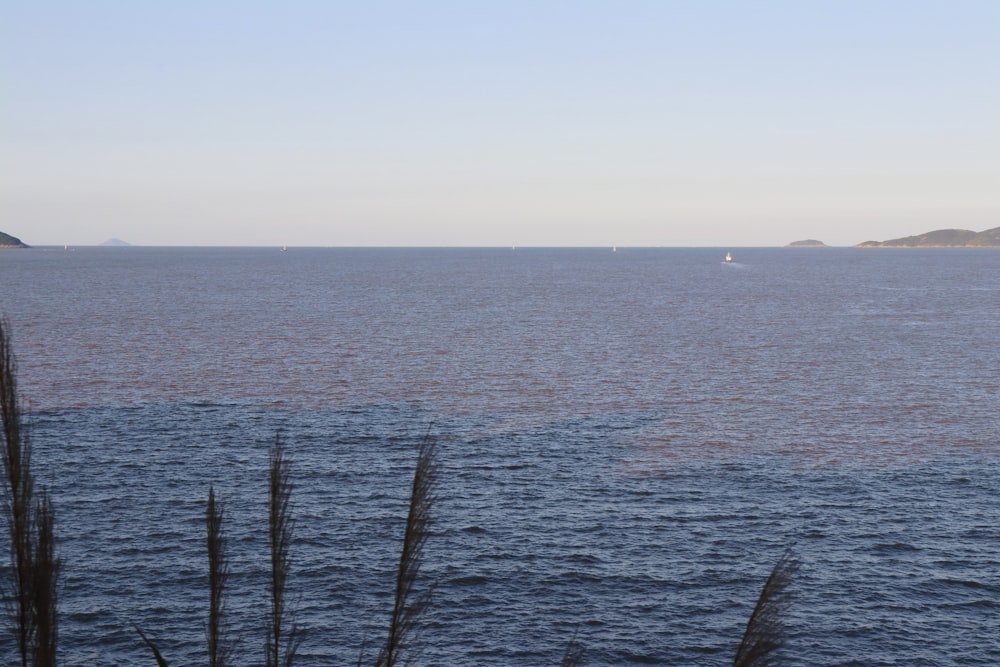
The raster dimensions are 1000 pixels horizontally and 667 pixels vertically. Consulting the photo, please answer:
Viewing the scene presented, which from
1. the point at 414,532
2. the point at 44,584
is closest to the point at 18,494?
the point at 44,584

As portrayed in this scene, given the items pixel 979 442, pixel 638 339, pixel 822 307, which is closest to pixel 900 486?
pixel 979 442

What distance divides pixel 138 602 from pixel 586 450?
29890 millimetres

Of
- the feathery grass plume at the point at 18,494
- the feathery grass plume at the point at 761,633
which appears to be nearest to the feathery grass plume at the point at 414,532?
the feathery grass plume at the point at 761,633

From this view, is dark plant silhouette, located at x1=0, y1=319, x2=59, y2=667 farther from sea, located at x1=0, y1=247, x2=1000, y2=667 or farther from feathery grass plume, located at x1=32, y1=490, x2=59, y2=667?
sea, located at x1=0, y1=247, x2=1000, y2=667

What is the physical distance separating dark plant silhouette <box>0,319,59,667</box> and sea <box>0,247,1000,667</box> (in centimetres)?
502

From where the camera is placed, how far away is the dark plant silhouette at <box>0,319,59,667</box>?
27.2ft

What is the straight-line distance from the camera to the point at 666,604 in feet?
125

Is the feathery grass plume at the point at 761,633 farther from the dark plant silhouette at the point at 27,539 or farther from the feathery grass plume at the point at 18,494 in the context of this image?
the feathery grass plume at the point at 18,494

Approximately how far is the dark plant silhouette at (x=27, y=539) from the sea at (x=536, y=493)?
5016mm

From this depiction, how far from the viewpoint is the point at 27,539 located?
8508mm

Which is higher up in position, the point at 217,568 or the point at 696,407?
the point at 217,568

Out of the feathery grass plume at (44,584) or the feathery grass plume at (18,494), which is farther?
the feathery grass plume at (44,584)

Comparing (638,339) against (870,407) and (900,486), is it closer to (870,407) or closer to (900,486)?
(870,407)

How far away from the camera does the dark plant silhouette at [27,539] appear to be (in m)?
8.29
